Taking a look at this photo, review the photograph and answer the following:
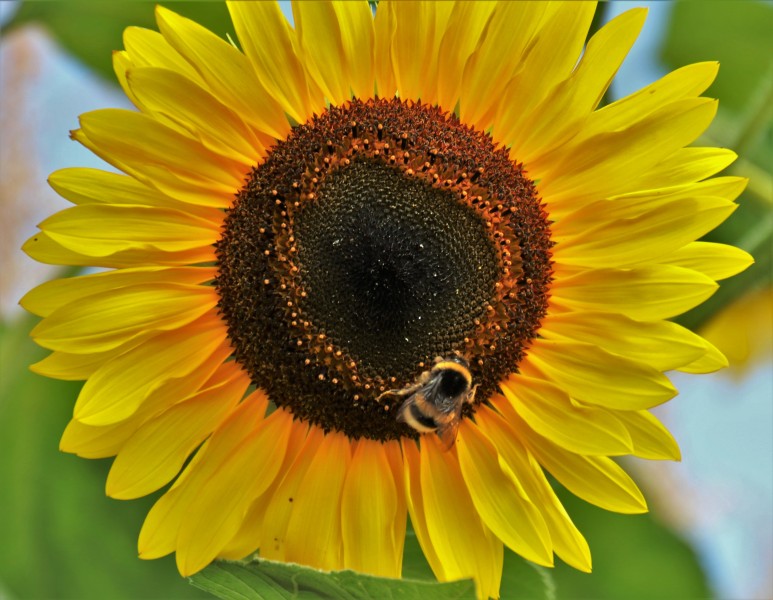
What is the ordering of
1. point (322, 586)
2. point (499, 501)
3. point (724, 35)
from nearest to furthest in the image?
point (322, 586) → point (499, 501) → point (724, 35)

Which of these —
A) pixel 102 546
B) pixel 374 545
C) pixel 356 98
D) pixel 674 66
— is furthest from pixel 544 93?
pixel 102 546

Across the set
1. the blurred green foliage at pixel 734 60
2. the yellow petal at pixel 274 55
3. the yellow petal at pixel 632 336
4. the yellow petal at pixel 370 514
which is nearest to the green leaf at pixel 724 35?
the blurred green foliage at pixel 734 60

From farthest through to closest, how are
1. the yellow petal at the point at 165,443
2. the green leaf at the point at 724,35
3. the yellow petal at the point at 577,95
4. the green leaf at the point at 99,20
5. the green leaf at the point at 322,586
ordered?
the green leaf at the point at 724,35 → the green leaf at the point at 99,20 → the yellow petal at the point at 165,443 → the yellow petal at the point at 577,95 → the green leaf at the point at 322,586

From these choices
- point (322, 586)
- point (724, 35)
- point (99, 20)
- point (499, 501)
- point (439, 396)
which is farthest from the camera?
point (724, 35)

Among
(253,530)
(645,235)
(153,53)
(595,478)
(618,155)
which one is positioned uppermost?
(153,53)

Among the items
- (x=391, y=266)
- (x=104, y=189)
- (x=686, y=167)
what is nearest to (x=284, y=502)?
(x=391, y=266)

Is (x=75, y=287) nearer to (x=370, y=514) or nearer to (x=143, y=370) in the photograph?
(x=143, y=370)

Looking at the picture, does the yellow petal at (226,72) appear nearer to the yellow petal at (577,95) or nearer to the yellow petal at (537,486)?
the yellow petal at (577,95)
